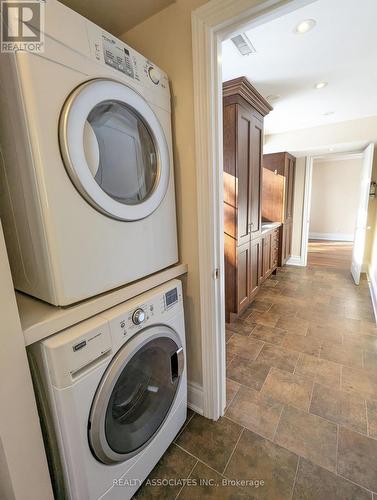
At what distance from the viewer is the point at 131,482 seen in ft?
3.28

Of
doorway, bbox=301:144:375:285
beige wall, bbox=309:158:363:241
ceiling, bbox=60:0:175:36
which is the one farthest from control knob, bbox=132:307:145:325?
beige wall, bbox=309:158:363:241

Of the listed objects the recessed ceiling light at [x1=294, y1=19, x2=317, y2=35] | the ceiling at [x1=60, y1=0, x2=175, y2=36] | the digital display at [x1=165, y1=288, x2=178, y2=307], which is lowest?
the digital display at [x1=165, y1=288, x2=178, y2=307]

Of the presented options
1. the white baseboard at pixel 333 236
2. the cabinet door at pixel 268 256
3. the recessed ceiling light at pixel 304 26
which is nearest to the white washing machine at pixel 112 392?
the recessed ceiling light at pixel 304 26

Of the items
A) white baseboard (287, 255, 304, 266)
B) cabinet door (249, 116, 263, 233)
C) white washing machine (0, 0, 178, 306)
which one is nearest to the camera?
white washing machine (0, 0, 178, 306)

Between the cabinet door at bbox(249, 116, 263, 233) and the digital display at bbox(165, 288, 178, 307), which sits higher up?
the cabinet door at bbox(249, 116, 263, 233)

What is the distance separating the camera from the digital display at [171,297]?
3.59ft

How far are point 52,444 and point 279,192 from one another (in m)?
3.92

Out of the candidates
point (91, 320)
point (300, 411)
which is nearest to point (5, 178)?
point (91, 320)

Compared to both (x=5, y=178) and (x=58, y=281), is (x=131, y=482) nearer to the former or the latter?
(x=58, y=281)

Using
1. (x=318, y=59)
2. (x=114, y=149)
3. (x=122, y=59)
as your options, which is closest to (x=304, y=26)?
(x=318, y=59)

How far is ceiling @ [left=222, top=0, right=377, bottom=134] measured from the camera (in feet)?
4.68

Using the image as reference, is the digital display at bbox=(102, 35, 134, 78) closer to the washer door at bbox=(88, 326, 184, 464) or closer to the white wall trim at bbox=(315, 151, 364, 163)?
the washer door at bbox=(88, 326, 184, 464)

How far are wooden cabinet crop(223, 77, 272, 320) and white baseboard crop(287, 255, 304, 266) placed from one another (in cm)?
207

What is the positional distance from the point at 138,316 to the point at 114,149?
67 cm
